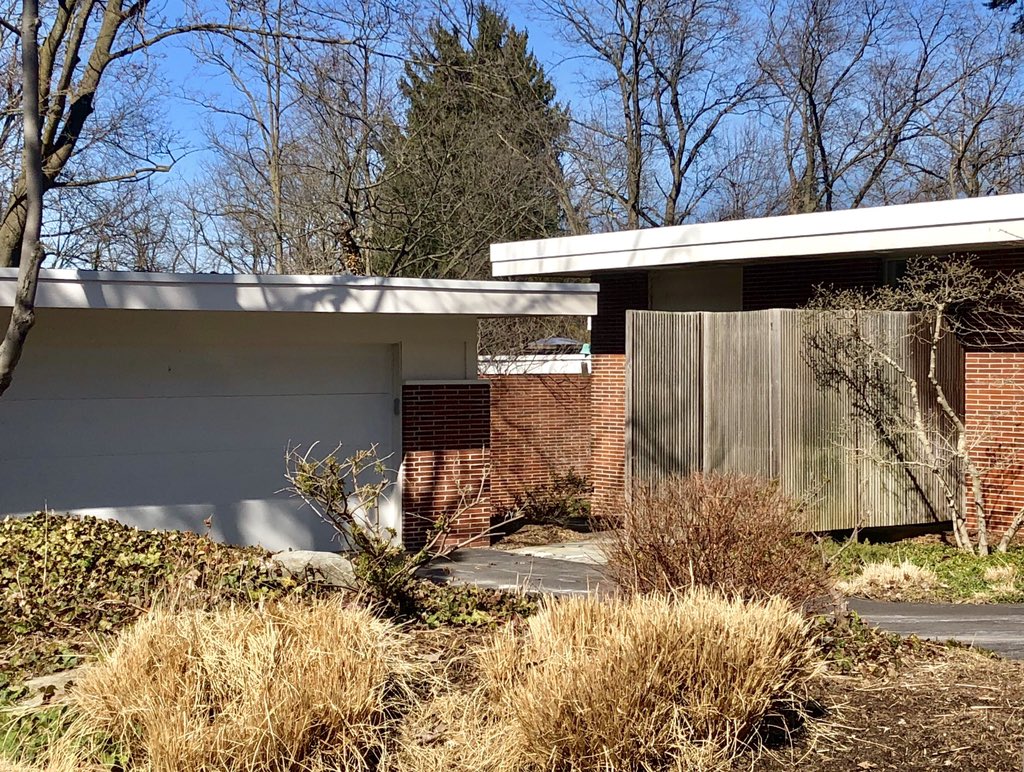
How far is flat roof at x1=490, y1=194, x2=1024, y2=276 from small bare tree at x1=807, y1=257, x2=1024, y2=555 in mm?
562

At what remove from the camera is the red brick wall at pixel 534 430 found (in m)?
18.0

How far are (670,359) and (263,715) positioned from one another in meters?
9.51

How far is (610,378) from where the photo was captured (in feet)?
57.8

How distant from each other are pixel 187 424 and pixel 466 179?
50.4ft

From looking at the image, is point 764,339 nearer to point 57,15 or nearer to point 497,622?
point 497,622

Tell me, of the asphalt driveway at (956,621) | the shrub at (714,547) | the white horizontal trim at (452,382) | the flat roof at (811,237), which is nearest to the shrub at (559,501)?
the white horizontal trim at (452,382)

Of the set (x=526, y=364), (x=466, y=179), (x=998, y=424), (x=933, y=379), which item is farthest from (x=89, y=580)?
(x=466, y=179)

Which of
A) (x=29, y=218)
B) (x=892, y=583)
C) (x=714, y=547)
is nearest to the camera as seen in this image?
(x=714, y=547)

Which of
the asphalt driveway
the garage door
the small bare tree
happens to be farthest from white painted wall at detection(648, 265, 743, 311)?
the asphalt driveway

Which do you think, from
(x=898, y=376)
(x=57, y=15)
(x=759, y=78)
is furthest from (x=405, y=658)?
(x=759, y=78)

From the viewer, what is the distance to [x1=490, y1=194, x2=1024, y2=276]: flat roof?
508 inches

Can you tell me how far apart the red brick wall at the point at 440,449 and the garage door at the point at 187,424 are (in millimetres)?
326

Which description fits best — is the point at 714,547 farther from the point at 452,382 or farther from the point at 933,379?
the point at 452,382

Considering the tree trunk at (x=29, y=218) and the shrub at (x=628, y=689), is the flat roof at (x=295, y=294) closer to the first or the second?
the tree trunk at (x=29, y=218)
